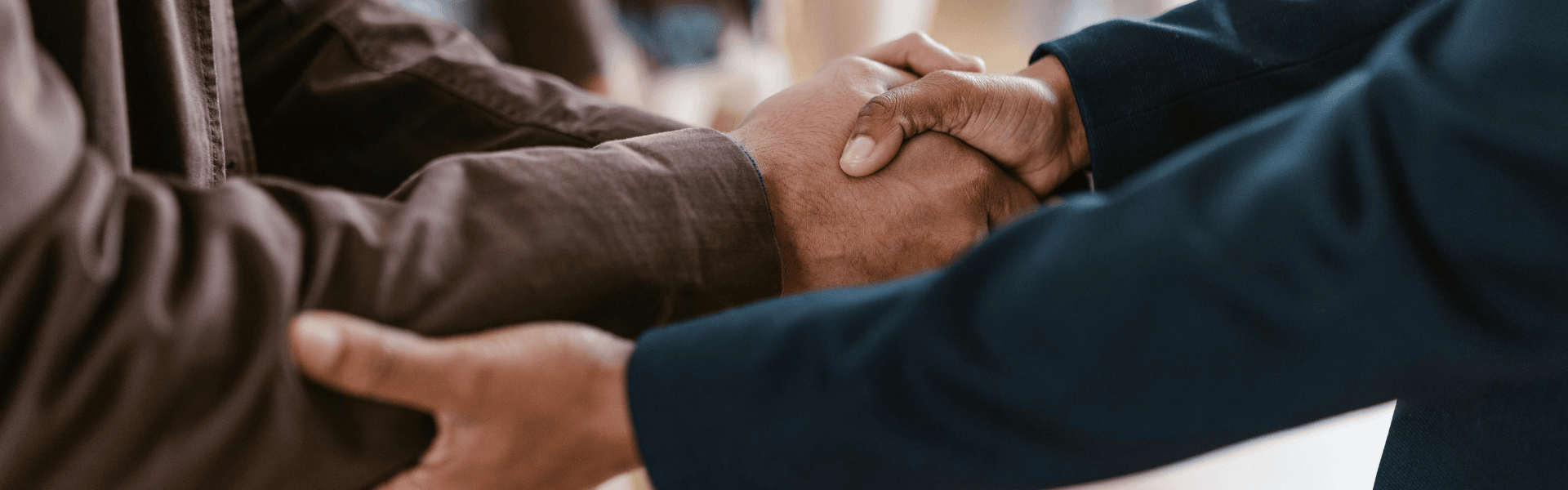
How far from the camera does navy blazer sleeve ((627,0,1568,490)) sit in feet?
1.18

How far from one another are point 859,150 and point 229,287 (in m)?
0.47

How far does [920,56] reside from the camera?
0.91 metres

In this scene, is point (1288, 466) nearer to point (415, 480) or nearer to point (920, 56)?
point (920, 56)

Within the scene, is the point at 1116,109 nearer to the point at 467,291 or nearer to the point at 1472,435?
the point at 1472,435

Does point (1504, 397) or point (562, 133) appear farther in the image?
point (562, 133)

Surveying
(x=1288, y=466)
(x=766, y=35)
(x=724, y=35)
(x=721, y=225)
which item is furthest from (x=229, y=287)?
(x=766, y=35)

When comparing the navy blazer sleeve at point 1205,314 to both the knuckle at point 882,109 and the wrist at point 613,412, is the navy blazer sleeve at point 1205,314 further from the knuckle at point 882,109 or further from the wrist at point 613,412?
the knuckle at point 882,109

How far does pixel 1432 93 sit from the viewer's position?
1.21 feet

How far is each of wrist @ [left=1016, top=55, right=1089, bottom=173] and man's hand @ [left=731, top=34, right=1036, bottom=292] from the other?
0.19ft

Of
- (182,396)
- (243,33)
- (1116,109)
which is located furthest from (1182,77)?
(243,33)

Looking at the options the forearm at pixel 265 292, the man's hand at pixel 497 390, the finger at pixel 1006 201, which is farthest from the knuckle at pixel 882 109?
the man's hand at pixel 497 390

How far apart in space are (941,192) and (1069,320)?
36cm

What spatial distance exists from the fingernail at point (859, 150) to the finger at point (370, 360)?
396 millimetres

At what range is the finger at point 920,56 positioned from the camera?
2.96 feet
